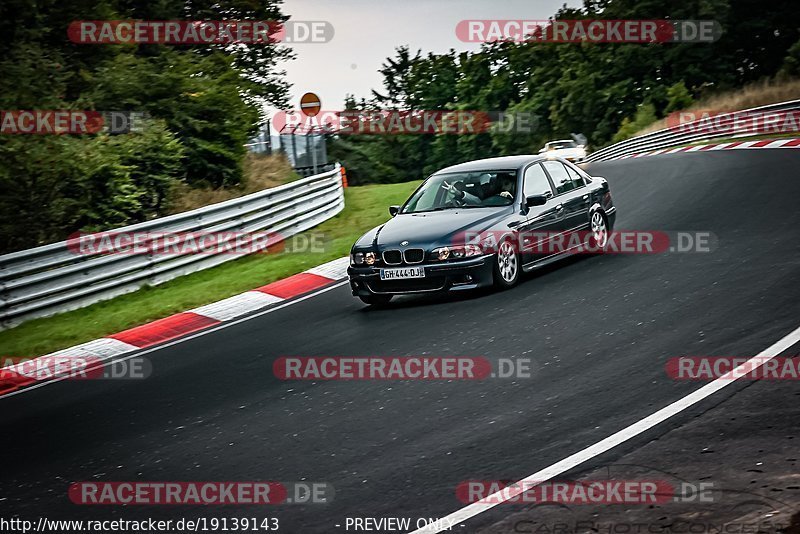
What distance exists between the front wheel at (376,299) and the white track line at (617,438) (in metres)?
5.01

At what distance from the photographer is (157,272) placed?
1551cm

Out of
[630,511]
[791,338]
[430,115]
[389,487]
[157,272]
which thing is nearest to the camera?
[630,511]

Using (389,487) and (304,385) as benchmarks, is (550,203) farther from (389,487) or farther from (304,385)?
(389,487)

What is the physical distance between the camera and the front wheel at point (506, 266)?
11.1m

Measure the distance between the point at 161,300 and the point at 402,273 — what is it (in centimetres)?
457

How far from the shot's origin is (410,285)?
11.1m

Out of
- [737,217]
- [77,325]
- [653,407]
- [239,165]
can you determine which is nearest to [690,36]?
[239,165]

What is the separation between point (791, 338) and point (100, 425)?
17.8ft

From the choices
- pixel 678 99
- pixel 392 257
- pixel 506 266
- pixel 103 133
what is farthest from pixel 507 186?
pixel 678 99

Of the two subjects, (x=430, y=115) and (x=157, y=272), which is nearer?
(x=157, y=272)

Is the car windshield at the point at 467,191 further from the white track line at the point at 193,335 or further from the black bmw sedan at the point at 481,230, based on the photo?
the white track line at the point at 193,335

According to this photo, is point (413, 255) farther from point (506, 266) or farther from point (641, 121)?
point (641, 121)

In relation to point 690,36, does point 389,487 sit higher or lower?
lower

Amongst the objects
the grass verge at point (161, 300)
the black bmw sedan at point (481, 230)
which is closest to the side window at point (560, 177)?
the black bmw sedan at point (481, 230)
